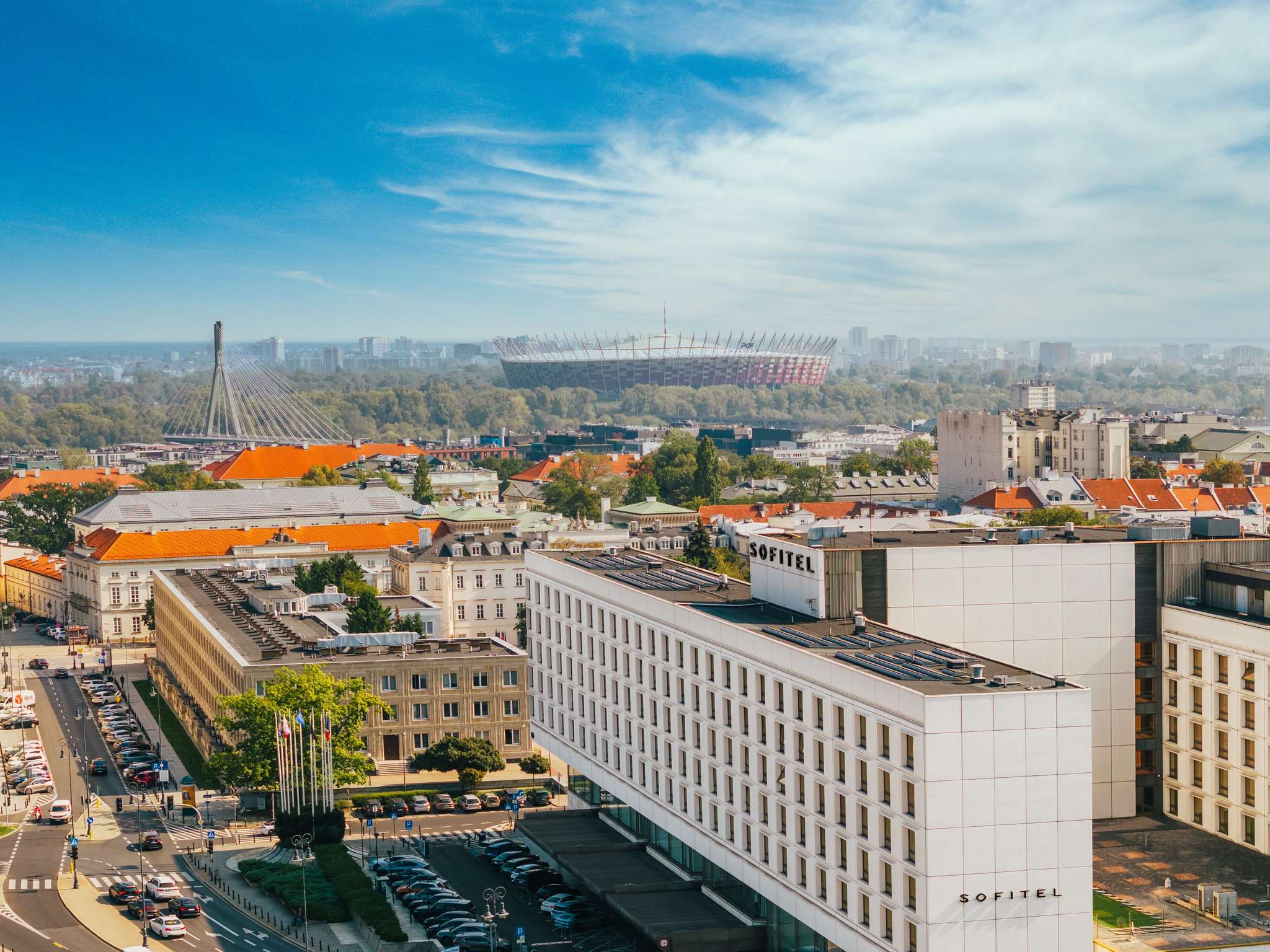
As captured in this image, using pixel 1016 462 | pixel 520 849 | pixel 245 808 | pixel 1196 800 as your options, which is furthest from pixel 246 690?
pixel 1016 462

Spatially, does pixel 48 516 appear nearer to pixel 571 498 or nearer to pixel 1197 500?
pixel 571 498

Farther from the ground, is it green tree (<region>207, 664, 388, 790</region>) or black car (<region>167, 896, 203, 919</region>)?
green tree (<region>207, 664, 388, 790</region>)

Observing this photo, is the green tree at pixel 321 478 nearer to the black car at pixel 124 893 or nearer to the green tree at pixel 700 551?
the green tree at pixel 700 551

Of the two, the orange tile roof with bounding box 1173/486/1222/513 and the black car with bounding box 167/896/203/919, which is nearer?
the black car with bounding box 167/896/203/919

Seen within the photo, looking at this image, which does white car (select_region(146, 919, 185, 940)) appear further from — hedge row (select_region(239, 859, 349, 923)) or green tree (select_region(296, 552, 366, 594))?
green tree (select_region(296, 552, 366, 594))

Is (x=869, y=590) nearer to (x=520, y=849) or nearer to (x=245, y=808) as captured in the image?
(x=520, y=849)

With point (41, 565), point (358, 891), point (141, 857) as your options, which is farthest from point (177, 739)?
point (41, 565)

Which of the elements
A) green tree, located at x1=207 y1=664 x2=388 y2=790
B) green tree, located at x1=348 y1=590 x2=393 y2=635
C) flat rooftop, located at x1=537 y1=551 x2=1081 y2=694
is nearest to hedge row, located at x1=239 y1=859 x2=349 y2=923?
green tree, located at x1=207 y1=664 x2=388 y2=790
